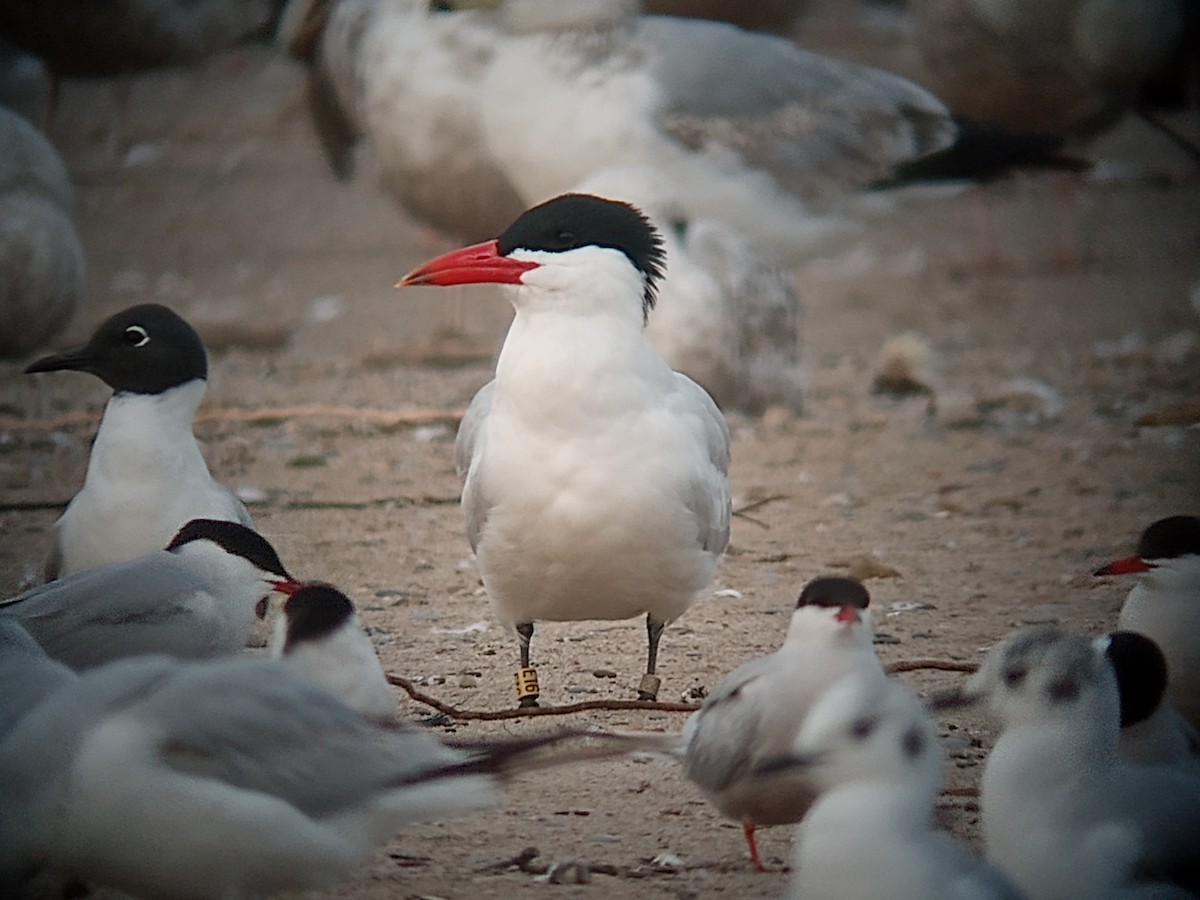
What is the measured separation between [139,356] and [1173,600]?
216 centimetres

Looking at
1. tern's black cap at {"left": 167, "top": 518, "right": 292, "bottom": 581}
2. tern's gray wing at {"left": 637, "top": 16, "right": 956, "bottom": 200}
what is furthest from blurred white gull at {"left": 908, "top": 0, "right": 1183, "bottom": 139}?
tern's black cap at {"left": 167, "top": 518, "right": 292, "bottom": 581}

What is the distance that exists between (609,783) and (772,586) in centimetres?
136

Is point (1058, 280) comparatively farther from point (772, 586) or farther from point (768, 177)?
point (772, 586)

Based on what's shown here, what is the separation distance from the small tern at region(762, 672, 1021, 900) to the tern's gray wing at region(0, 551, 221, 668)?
1247 mm

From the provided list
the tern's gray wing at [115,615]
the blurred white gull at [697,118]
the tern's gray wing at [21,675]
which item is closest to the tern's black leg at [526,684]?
the tern's gray wing at [115,615]

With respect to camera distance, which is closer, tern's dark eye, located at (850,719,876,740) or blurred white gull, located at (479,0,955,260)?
tern's dark eye, located at (850,719,876,740)

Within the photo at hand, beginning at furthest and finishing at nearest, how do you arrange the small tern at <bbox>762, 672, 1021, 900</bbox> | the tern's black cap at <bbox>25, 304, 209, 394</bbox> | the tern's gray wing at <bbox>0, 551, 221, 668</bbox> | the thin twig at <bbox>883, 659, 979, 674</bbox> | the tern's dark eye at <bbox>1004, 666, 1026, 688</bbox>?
the tern's black cap at <bbox>25, 304, 209, 394</bbox> < the thin twig at <bbox>883, 659, 979, 674</bbox> < the tern's gray wing at <bbox>0, 551, 221, 668</bbox> < the tern's dark eye at <bbox>1004, 666, 1026, 688</bbox> < the small tern at <bbox>762, 672, 1021, 900</bbox>

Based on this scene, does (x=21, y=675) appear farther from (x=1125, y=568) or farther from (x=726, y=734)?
(x=1125, y=568)

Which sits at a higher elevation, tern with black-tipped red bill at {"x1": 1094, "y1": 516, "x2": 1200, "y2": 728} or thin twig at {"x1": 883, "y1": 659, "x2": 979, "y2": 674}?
tern with black-tipped red bill at {"x1": 1094, "y1": 516, "x2": 1200, "y2": 728}

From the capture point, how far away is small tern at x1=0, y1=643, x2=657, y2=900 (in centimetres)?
234

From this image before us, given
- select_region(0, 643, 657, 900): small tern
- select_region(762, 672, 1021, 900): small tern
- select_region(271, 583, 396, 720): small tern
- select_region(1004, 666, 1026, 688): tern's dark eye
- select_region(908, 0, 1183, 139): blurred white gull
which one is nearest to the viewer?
select_region(762, 672, 1021, 900): small tern

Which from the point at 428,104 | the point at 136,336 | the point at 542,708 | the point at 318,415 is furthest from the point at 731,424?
the point at 542,708

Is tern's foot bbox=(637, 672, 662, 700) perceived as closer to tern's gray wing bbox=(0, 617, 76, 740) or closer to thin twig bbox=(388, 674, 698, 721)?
thin twig bbox=(388, 674, 698, 721)

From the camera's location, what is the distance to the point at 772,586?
4461 millimetres
